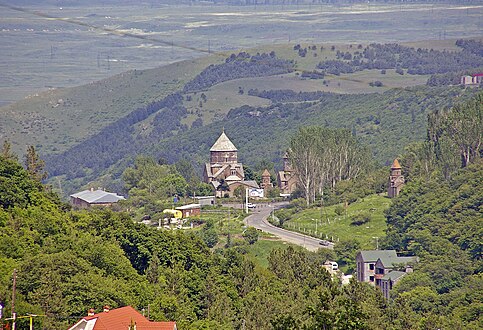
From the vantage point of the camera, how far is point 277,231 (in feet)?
459

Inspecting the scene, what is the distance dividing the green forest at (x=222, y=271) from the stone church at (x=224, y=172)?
99.2 feet

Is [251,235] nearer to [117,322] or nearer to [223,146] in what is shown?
[223,146]

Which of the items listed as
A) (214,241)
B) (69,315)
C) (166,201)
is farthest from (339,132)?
(69,315)

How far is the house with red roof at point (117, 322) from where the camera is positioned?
201 ft

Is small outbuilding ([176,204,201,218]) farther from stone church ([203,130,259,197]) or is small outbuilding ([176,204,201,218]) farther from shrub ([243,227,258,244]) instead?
shrub ([243,227,258,244])

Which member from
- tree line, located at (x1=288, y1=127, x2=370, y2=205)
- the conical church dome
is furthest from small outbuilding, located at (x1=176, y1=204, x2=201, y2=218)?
the conical church dome

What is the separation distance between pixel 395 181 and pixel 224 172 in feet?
96.3

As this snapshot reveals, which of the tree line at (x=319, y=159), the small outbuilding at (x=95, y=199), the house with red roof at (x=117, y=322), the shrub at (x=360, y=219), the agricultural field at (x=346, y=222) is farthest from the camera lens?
the small outbuilding at (x=95, y=199)

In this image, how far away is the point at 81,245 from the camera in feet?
281

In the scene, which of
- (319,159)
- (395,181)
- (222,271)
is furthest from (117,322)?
(319,159)

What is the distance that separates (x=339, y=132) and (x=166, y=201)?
66.5ft

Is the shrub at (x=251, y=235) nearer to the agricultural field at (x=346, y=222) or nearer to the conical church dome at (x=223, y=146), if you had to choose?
the agricultural field at (x=346, y=222)

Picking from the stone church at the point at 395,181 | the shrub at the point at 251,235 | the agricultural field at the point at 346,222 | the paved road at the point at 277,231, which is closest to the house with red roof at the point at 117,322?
the paved road at the point at 277,231

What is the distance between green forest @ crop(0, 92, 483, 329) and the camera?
2867 inches
